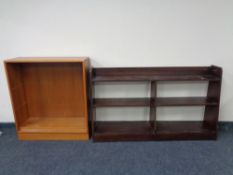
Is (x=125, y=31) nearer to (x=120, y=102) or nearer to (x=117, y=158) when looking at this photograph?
(x=120, y=102)

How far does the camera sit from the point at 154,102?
2.00 metres

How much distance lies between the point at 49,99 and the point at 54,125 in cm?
36

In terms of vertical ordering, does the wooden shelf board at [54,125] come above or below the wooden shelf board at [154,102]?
below

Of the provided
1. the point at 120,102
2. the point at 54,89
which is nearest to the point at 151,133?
the point at 120,102

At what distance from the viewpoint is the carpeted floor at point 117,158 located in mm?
1627

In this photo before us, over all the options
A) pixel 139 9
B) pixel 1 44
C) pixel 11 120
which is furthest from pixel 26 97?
pixel 139 9

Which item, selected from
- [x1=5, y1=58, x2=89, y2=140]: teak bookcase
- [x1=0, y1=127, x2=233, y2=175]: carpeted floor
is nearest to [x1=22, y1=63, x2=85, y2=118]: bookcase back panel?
[x1=5, y1=58, x2=89, y2=140]: teak bookcase

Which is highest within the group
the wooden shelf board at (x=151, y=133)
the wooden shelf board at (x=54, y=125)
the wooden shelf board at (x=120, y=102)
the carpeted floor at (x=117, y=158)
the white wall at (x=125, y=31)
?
the white wall at (x=125, y=31)

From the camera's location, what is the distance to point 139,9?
2016 mm

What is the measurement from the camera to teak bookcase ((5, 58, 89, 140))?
6.84 ft

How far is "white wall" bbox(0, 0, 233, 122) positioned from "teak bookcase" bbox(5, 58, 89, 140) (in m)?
0.20

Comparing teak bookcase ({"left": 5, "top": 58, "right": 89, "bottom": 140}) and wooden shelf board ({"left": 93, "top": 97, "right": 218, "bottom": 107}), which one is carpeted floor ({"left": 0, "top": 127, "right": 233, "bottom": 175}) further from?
wooden shelf board ({"left": 93, "top": 97, "right": 218, "bottom": 107})

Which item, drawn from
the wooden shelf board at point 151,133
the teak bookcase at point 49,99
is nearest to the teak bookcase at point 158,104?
the wooden shelf board at point 151,133

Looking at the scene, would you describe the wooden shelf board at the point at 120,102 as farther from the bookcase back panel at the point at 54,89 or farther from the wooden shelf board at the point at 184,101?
the bookcase back panel at the point at 54,89
